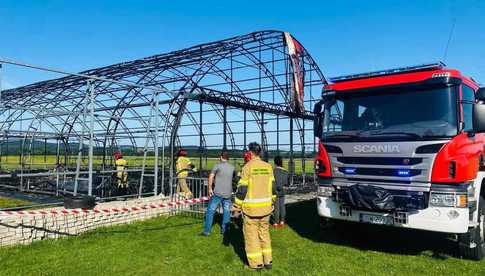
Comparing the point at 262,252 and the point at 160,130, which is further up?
the point at 160,130

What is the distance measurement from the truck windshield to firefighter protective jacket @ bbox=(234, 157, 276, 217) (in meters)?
1.81

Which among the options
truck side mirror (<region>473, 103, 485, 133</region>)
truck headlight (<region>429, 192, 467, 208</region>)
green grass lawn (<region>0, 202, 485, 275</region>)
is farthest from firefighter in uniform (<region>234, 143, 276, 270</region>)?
truck side mirror (<region>473, 103, 485, 133</region>)

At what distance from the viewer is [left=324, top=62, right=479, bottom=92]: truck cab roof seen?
19.4 ft

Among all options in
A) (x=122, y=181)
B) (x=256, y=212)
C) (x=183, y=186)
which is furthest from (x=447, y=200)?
(x=122, y=181)

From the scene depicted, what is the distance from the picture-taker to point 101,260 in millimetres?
5953

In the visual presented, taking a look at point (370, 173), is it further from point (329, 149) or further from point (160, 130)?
point (160, 130)

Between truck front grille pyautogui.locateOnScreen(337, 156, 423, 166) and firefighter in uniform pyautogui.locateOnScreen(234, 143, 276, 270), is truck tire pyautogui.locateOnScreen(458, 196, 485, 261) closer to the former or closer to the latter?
truck front grille pyautogui.locateOnScreen(337, 156, 423, 166)

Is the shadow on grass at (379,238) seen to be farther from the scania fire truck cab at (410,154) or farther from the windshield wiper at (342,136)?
the windshield wiper at (342,136)

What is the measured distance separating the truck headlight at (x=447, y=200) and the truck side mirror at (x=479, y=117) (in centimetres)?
119

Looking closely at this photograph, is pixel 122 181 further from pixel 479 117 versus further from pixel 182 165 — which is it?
pixel 479 117

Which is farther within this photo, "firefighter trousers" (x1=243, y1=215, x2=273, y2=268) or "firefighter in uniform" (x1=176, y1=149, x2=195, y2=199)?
"firefighter in uniform" (x1=176, y1=149, x2=195, y2=199)

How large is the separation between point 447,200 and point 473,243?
1144 millimetres

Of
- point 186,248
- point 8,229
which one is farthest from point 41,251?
point 186,248

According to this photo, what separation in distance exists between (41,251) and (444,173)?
692cm
